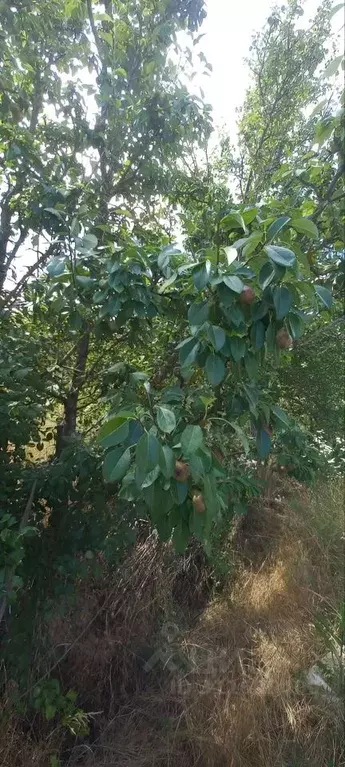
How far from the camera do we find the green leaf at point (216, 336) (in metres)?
1.21

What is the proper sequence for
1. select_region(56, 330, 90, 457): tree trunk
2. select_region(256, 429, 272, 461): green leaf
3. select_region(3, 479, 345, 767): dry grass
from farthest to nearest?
select_region(56, 330, 90, 457): tree trunk < select_region(3, 479, 345, 767): dry grass < select_region(256, 429, 272, 461): green leaf

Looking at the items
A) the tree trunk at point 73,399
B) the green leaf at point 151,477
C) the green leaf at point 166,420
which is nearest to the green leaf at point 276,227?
the green leaf at point 166,420

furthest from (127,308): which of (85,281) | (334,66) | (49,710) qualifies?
(49,710)

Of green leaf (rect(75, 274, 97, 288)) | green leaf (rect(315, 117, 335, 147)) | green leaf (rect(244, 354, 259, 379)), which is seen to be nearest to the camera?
green leaf (rect(244, 354, 259, 379))

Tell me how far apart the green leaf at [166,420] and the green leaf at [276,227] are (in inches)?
18.8

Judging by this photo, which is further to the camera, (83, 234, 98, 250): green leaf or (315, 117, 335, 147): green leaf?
(315, 117, 335, 147): green leaf

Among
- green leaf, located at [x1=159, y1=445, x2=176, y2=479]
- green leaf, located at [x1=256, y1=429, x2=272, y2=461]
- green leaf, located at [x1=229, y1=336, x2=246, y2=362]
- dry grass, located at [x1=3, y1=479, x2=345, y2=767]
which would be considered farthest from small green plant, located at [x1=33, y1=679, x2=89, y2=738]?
green leaf, located at [x1=229, y1=336, x2=246, y2=362]

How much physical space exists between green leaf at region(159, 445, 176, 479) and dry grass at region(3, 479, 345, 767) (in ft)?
5.98

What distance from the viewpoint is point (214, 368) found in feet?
4.17

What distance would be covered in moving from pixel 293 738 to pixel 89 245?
2226 millimetres

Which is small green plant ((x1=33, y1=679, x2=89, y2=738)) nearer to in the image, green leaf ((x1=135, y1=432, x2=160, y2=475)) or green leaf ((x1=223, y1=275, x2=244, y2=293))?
green leaf ((x1=135, y1=432, x2=160, y2=475))

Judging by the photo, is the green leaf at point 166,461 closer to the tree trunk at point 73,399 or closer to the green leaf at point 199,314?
the green leaf at point 199,314

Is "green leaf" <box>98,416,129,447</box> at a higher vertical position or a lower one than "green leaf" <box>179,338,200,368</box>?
lower

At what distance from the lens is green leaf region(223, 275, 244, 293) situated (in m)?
1.14
